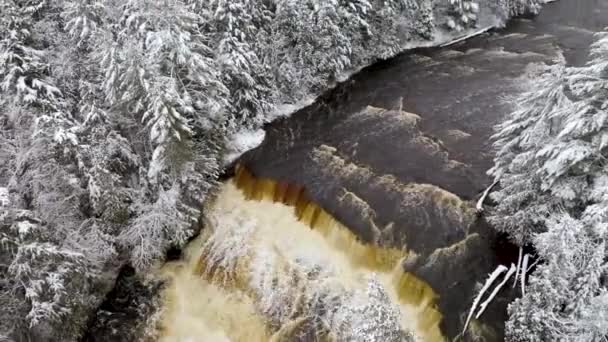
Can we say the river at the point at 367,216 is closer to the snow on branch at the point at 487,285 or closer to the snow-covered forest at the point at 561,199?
the snow on branch at the point at 487,285

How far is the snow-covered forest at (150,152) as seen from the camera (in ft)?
42.7

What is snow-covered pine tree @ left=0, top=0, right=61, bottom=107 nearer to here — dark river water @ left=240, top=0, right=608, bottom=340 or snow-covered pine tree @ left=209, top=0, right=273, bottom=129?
snow-covered pine tree @ left=209, top=0, right=273, bottom=129

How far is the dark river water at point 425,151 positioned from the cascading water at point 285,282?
2.46 ft

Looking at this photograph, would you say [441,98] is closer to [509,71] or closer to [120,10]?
[509,71]

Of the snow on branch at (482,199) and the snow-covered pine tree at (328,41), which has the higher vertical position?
the snow-covered pine tree at (328,41)

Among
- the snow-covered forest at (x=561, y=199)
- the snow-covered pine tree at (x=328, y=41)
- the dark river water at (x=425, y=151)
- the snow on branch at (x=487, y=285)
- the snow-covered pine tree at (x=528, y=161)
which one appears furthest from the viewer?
the snow-covered pine tree at (x=328, y=41)

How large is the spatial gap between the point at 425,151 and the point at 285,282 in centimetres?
946

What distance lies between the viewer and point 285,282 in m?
17.1

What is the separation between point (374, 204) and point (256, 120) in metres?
9.30

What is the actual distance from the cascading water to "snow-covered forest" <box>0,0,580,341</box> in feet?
5.68

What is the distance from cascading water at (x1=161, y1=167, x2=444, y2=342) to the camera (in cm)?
1570

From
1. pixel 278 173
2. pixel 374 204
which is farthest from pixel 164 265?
pixel 374 204

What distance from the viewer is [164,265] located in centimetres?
1889

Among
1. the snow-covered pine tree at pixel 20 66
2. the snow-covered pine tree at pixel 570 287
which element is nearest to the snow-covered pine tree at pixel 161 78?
the snow-covered pine tree at pixel 20 66
